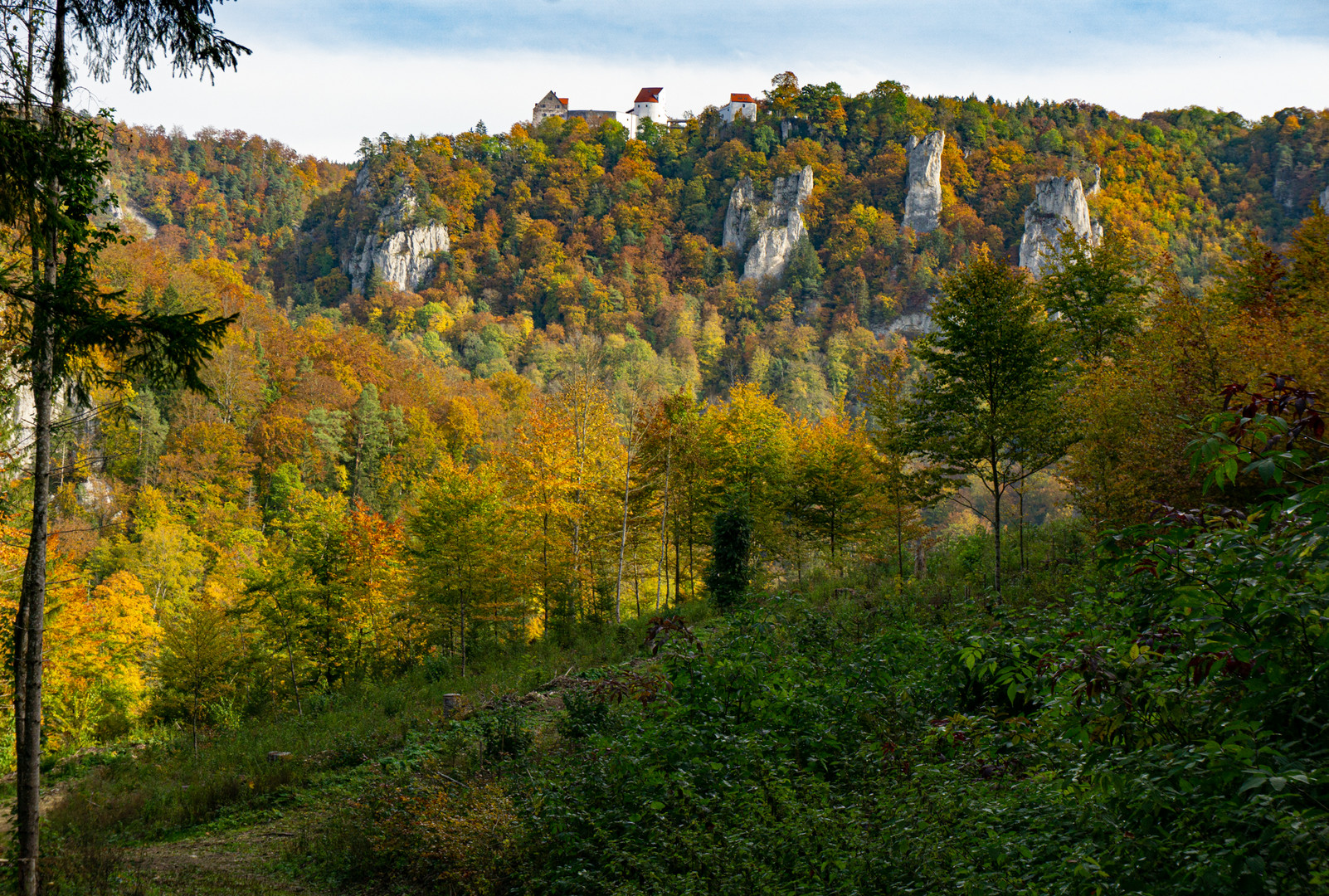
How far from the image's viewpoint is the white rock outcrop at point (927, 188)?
141000mm

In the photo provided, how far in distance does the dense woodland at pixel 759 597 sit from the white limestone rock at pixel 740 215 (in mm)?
82778

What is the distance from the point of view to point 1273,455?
2713mm

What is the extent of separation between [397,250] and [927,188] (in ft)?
310

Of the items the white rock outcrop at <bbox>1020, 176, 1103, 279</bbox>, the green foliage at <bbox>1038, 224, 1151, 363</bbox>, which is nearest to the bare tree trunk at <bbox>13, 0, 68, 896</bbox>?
the green foliage at <bbox>1038, 224, 1151, 363</bbox>

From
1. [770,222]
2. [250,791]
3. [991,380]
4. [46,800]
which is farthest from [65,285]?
[770,222]

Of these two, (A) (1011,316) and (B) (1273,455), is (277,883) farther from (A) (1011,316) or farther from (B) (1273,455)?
(A) (1011,316)

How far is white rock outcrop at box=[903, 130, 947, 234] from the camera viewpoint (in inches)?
5551

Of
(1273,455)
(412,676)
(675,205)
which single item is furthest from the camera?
(675,205)

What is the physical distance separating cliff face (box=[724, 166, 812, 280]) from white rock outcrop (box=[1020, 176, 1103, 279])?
3769 cm

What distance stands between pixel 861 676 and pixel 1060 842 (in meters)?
4.49

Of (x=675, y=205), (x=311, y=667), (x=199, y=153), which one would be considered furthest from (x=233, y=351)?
(x=199, y=153)

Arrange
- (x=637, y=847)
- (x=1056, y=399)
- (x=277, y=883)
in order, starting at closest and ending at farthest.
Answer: (x=637, y=847), (x=277, y=883), (x=1056, y=399)

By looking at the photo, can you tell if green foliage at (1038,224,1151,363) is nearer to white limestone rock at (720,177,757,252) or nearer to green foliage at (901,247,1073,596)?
green foliage at (901,247,1073,596)

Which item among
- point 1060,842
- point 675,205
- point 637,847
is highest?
point 675,205
